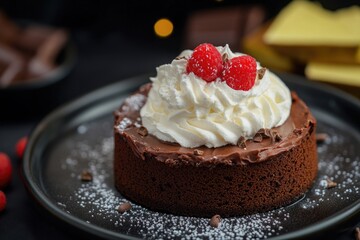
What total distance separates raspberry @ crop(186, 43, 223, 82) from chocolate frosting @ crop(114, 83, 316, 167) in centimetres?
26

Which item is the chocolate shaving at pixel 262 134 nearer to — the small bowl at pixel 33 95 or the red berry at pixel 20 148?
the red berry at pixel 20 148

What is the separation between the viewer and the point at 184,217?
2211mm

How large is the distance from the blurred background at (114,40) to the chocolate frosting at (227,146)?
0.86 m

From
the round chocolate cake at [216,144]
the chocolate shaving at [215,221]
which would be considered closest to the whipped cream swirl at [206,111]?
the round chocolate cake at [216,144]

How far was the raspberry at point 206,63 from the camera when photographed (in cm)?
220

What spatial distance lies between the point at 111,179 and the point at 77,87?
4.02 feet

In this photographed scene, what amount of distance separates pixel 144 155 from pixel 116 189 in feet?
1.00

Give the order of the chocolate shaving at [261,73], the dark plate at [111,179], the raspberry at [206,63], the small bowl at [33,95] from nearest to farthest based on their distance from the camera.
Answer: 1. the dark plate at [111,179]
2. the raspberry at [206,63]
3. the chocolate shaving at [261,73]
4. the small bowl at [33,95]

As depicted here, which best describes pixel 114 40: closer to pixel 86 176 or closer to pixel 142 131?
pixel 86 176

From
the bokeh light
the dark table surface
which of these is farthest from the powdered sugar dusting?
the bokeh light

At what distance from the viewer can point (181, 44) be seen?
404 cm

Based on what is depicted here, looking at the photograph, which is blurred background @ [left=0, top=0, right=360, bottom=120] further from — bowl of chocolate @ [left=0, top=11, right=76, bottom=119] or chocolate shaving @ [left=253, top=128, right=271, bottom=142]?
chocolate shaving @ [left=253, top=128, right=271, bottom=142]

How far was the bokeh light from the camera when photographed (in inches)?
161

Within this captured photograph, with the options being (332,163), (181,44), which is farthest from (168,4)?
(332,163)
